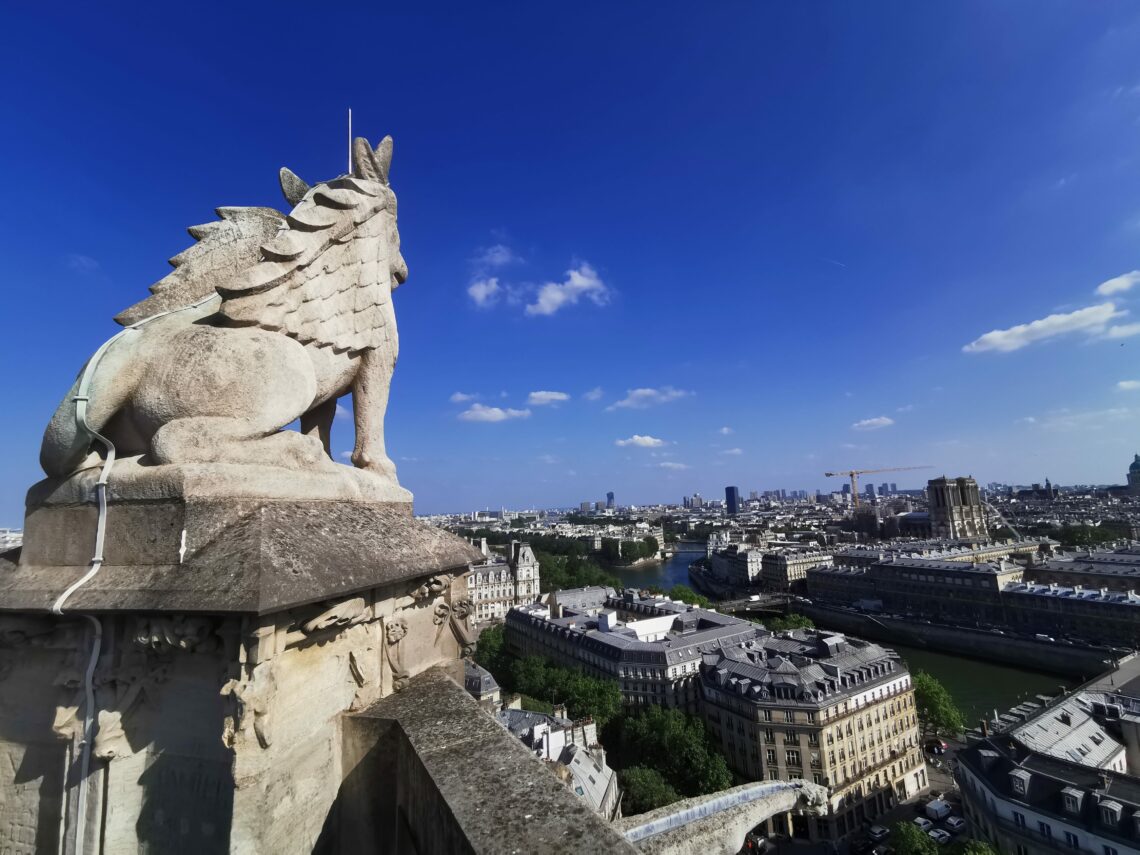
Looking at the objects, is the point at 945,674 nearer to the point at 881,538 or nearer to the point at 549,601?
the point at 549,601

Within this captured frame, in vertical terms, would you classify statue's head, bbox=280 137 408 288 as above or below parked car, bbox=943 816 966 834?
above

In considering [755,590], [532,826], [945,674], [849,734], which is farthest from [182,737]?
[755,590]

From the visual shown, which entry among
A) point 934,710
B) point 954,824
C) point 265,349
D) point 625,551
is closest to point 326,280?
point 265,349

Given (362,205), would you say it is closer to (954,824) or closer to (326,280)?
(326,280)

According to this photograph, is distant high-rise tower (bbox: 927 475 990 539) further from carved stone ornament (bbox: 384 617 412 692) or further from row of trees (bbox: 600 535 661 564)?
carved stone ornament (bbox: 384 617 412 692)

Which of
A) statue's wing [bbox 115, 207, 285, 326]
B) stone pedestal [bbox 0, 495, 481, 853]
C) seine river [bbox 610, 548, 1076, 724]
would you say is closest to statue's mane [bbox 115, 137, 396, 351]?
statue's wing [bbox 115, 207, 285, 326]

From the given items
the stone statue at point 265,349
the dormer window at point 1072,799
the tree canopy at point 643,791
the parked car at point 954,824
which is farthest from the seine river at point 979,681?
the stone statue at point 265,349
